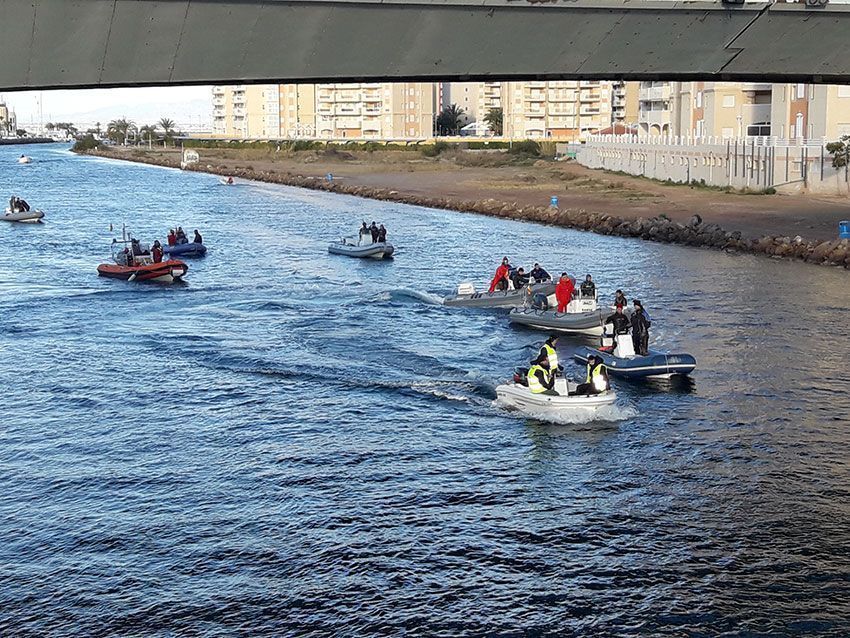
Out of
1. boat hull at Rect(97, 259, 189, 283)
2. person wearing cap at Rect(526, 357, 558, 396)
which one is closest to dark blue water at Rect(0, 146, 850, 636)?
person wearing cap at Rect(526, 357, 558, 396)

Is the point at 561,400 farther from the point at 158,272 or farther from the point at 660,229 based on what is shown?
the point at 660,229

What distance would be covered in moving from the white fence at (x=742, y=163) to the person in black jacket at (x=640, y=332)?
46.4 meters

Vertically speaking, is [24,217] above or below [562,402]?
above

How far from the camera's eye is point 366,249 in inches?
2552

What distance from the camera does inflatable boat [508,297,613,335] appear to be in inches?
1658

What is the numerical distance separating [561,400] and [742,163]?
59947mm

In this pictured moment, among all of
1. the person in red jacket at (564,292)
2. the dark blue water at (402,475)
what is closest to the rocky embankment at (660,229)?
the dark blue water at (402,475)

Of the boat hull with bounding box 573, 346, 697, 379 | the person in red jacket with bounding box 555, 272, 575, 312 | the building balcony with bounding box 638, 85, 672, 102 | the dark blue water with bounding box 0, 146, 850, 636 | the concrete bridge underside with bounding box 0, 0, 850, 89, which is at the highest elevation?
the building balcony with bounding box 638, 85, 672, 102

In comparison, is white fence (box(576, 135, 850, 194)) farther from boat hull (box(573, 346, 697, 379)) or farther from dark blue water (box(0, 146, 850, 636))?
boat hull (box(573, 346, 697, 379))

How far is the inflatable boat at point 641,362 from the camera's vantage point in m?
34.0

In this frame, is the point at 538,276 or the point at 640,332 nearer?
the point at 640,332

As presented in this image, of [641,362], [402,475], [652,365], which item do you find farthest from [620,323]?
[402,475]

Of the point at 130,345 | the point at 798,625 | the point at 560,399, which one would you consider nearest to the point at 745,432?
the point at 560,399

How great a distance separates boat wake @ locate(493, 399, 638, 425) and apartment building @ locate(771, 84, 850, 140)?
56.1 meters
